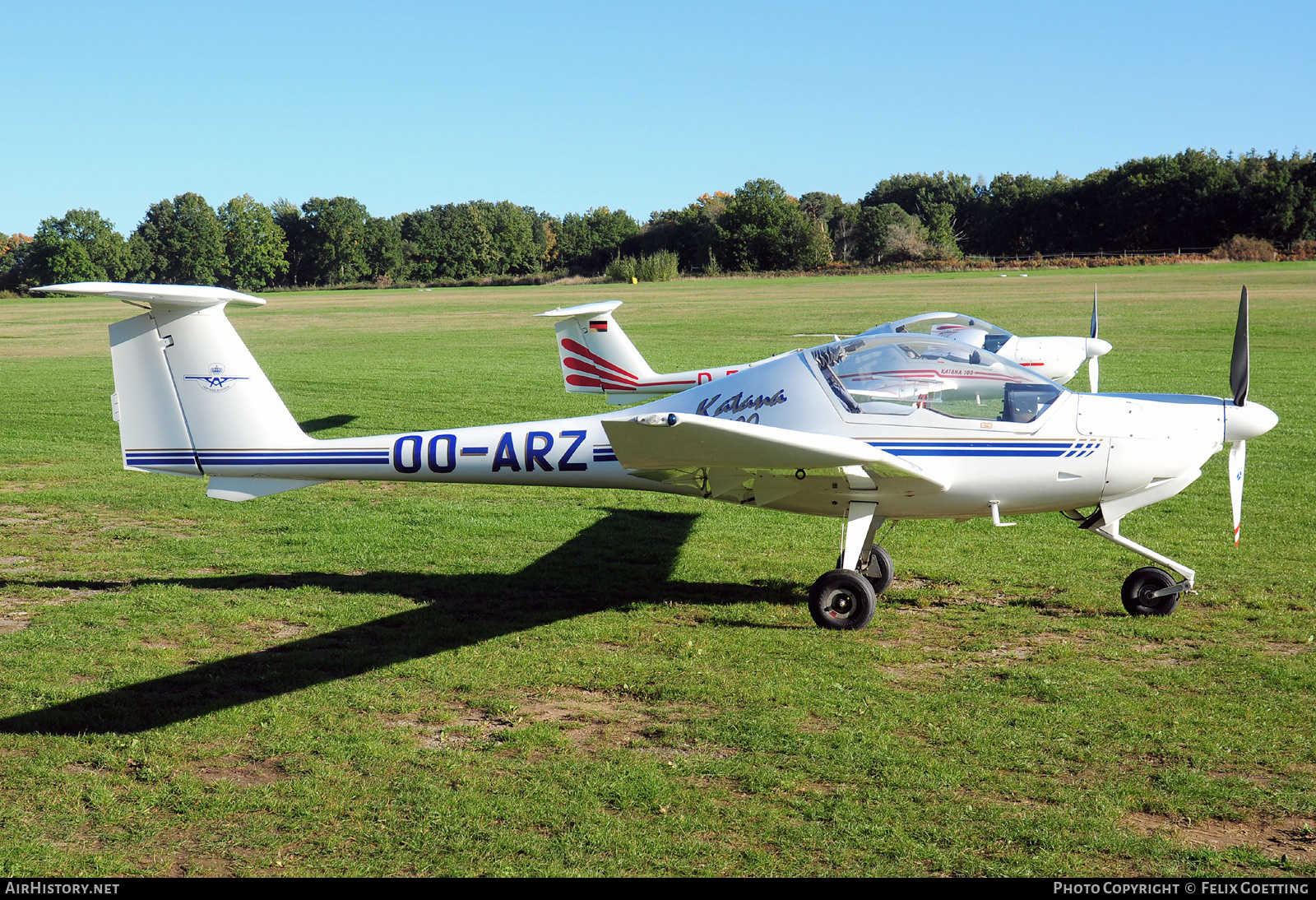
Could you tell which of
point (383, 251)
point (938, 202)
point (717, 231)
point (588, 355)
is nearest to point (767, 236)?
point (717, 231)

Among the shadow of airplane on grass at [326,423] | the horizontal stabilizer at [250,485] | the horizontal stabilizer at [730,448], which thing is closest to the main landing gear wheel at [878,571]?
the horizontal stabilizer at [730,448]

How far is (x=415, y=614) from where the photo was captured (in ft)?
25.5

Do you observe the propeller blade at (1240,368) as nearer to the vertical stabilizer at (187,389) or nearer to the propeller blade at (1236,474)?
the propeller blade at (1236,474)

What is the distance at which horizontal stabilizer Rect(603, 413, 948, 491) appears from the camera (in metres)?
6.25

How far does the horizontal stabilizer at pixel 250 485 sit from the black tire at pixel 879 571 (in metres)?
4.50

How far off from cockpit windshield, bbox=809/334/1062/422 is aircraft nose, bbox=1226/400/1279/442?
1197 mm

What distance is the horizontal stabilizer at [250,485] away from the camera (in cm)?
785

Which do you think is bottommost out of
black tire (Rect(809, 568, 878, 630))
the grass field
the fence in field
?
the grass field

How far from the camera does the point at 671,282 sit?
93.2 meters

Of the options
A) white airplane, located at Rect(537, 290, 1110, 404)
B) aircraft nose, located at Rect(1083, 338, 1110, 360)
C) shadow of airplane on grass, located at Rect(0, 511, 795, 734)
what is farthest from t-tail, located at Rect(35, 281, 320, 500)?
aircraft nose, located at Rect(1083, 338, 1110, 360)

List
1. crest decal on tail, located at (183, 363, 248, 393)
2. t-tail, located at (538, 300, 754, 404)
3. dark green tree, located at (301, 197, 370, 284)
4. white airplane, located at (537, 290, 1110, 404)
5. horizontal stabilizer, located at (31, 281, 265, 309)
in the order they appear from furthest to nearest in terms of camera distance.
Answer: dark green tree, located at (301, 197, 370, 284) → t-tail, located at (538, 300, 754, 404) → white airplane, located at (537, 290, 1110, 404) → crest decal on tail, located at (183, 363, 248, 393) → horizontal stabilizer, located at (31, 281, 265, 309)

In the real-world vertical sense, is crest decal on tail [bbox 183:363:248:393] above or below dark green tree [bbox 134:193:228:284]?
below

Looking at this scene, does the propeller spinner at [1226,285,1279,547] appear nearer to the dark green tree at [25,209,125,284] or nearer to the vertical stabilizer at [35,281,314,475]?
the vertical stabilizer at [35,281,314,475]

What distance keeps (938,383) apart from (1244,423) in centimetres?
215
